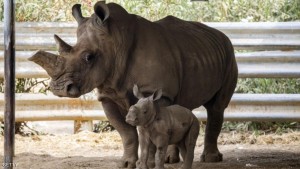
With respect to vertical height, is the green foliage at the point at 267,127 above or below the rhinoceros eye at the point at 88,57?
below

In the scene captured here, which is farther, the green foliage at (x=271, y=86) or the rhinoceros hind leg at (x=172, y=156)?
the green foliage at (x=271, y=86)

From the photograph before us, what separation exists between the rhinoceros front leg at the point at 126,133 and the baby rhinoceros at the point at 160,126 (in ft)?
3.49

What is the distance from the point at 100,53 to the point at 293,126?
500 centimetres

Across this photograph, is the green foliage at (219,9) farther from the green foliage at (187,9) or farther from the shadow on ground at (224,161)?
the shadow on ground at (224,161)

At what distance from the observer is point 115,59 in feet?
28.6

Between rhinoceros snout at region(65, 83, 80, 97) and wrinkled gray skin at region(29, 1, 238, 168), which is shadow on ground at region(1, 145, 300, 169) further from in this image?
rhinoceros snout at region(65, 83, 80, 97)

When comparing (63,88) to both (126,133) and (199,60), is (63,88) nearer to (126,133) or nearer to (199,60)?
(126,133)

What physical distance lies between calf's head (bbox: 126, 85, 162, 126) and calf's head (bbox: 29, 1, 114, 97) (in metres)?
0.68

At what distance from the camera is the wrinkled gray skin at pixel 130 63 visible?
836 centimetres

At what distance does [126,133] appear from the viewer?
938cm

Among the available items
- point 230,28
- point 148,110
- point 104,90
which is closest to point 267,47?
point 230,28

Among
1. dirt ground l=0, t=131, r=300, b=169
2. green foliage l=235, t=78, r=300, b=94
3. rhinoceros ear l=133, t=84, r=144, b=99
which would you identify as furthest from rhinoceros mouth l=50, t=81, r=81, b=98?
green foliage l=235, t=78, r=300, b=94

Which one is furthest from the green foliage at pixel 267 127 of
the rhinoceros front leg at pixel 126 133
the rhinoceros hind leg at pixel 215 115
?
the rhinoceros front leg at pixel 126 133

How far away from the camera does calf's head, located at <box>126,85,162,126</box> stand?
7734 mm
